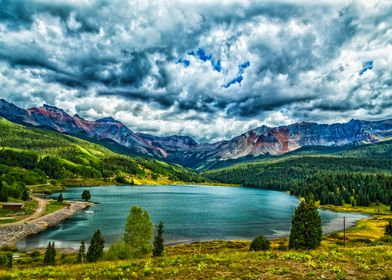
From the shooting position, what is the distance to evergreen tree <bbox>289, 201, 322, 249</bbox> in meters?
79.2

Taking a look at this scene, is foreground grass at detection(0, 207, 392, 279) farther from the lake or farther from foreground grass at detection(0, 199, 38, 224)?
foreground grass at detection(0, 199, 38, 224)

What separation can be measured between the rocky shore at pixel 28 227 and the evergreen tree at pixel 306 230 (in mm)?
81560

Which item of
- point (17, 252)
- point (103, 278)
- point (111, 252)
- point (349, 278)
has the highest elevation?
point (349, 278)

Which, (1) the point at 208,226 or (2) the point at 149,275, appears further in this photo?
(1) the point at 208,226

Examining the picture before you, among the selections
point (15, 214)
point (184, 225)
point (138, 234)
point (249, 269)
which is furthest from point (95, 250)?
point (15, 214)

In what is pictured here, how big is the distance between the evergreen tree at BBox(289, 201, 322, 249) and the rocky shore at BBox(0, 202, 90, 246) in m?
81.6

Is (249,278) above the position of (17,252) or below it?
above

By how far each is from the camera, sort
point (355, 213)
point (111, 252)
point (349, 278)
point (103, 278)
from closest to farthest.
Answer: point (349, 278), point (103, 278), point (111, 252), point (355, 213)

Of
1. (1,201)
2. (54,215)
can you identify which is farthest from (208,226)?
(1,201)

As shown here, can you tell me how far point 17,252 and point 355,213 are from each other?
191m

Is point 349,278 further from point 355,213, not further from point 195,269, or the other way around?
point 355,213

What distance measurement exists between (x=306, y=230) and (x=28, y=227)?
93812 mm

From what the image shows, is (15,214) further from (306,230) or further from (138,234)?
(306,230)

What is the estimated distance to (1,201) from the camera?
14062 centimetres
